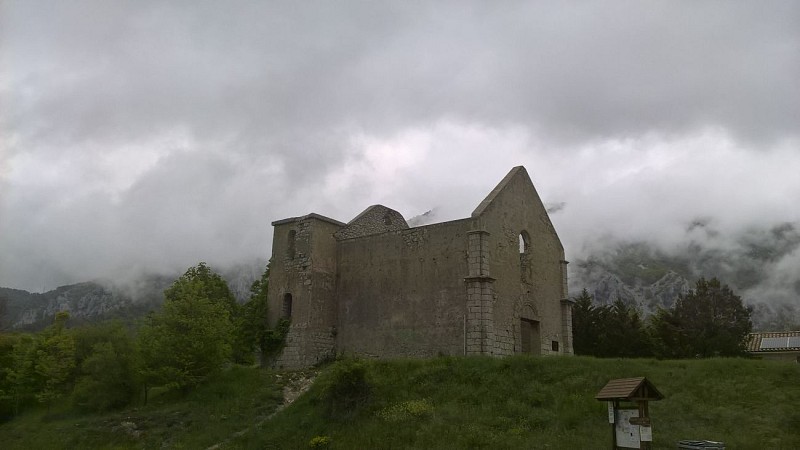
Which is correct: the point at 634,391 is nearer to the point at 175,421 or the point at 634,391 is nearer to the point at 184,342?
the point at 175,421

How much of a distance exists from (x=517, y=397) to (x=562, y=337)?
10.9 metres

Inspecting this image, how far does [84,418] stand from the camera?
2458cm

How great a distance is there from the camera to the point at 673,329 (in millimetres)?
32719

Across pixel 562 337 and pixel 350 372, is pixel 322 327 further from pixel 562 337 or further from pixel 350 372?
pixel 562 337

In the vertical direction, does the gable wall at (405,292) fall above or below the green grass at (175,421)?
above

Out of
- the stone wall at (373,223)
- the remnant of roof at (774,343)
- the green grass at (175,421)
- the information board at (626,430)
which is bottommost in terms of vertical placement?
the green grass at (175,421)

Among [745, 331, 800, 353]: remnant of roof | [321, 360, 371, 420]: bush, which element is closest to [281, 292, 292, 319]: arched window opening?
[321, 360, 371, 420]: bush

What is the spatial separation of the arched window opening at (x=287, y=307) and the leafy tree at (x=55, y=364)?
9.43 meters

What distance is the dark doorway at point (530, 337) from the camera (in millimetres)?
27531

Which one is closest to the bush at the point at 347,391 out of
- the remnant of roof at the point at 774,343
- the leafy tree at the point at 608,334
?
the leafy tree at the point at 608,334

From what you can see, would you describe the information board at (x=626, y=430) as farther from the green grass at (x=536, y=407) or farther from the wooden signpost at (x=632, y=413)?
the green grass at (x=536, y=407)

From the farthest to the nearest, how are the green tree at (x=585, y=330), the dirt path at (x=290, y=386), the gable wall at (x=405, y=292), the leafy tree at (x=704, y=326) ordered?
the green tree at (x=585, y=330), the leafy tree at (x=704, y=326), the gable wall at (x=405, y=292), the dirt path at (x=290, y=386)

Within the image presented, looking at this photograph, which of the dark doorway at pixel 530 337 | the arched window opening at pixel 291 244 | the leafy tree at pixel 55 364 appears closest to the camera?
the dark doorway at pixel 530 337

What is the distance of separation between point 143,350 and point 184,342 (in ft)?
5.76
